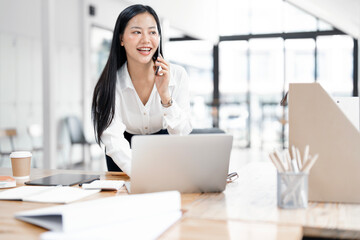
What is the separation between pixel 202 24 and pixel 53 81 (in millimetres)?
4897

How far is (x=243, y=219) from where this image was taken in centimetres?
106

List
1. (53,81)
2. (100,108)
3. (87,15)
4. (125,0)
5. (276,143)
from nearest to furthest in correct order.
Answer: (100,108) < (53,81) < (125,0) < (87,15) < (276,143)

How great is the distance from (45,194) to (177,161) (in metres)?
0.44

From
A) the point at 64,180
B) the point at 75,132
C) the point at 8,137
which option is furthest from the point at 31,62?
the point at 64,180

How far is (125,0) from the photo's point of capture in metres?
4.80

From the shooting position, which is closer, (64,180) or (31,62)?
(64,180)

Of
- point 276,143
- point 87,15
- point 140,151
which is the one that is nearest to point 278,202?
point 140,151

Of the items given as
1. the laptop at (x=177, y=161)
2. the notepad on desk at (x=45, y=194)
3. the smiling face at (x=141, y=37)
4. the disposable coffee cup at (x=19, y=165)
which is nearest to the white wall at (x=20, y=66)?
the smiling face at (x=141, y=37)

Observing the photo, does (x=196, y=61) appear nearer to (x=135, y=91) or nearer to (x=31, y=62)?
(x=31, y=62)

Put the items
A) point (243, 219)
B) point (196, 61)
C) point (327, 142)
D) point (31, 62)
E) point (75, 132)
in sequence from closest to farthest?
point (243, 219)
point (327, 142)
point (31, 62)
point (75, 132)
point (196, 61)

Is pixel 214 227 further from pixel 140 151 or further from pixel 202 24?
pixel 202 24

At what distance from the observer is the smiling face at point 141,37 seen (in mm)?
1898

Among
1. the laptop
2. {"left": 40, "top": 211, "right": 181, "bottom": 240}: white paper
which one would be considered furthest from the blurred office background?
{"left": 40, "top": 211, "right": 181, "bottom": 240}: white paper

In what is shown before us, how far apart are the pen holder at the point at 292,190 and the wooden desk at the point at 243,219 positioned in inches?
1.1
